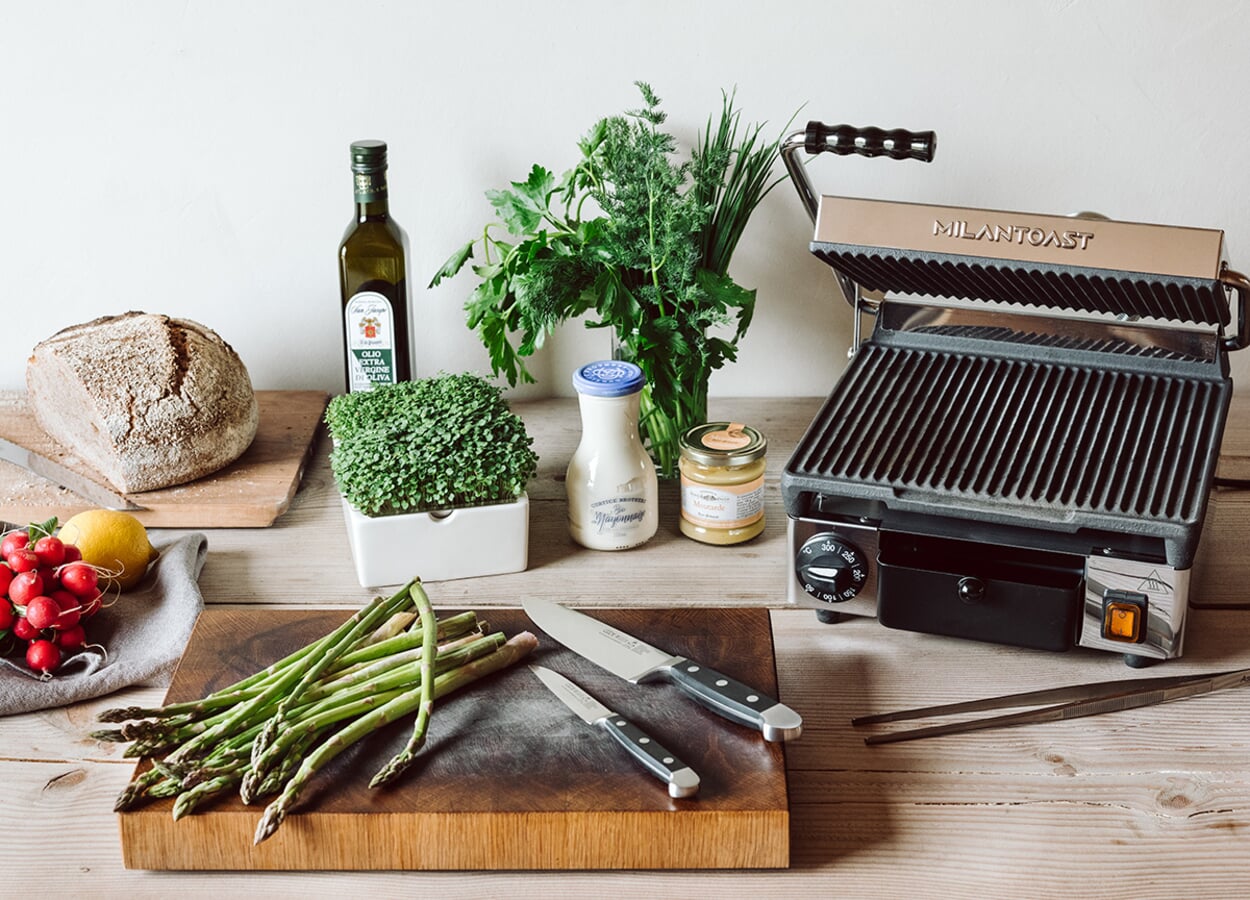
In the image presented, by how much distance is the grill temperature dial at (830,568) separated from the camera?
1.22 m

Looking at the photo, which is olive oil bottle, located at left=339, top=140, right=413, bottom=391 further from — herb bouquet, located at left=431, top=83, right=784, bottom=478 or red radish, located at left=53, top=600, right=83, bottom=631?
red radish, located at left=53, top=600, right=83, bottom=631

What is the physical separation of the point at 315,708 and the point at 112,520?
16.1 inches

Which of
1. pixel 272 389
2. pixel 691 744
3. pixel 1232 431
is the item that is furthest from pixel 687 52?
pixel 691 744

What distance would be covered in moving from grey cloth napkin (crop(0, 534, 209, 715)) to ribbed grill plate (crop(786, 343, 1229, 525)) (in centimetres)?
61

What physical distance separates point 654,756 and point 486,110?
985 mm

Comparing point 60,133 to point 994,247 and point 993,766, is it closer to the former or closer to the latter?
point 994,247

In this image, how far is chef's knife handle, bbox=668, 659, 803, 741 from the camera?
1042 mm

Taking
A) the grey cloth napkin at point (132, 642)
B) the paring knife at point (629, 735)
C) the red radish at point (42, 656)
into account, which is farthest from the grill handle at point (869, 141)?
the red radish at point (42, 656)

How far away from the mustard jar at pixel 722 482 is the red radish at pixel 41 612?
641 millimetres

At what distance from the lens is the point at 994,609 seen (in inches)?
46.9

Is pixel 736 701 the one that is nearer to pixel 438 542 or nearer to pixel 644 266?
pixel 438 542

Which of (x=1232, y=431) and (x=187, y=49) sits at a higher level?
(x=187, y=49)

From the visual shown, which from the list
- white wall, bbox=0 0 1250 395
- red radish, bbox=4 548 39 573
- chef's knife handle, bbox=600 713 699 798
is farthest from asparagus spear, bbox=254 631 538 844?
white wall, bbox=0 0 1250 395

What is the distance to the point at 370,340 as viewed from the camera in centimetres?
160
